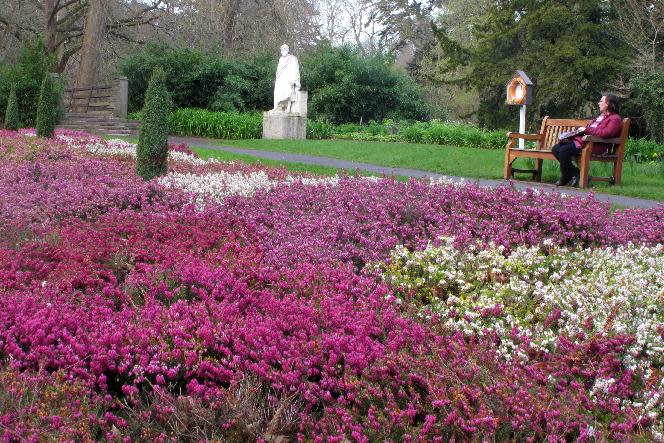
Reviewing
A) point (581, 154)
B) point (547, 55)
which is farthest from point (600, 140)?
point (547, 55)

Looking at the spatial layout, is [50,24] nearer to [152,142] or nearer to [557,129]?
[152,142]

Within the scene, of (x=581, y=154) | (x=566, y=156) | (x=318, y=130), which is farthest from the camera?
(x=318, y=130)

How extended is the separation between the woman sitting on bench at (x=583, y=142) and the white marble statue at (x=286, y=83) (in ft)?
46.3

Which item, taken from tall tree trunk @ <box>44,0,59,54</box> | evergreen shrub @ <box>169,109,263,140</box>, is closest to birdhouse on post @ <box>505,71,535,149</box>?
evergreen shrub @ <box>169,109,263,140</box>

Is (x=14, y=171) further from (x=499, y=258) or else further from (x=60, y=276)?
(x=499, y=258)

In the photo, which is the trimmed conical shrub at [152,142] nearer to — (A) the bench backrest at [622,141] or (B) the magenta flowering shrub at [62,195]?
(B) the magenta flowering shrub at [62,195]

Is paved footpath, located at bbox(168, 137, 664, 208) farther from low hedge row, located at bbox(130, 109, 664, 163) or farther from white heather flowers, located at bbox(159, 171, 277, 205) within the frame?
low hedge row, located at bbox(130, 109, 664, 163)

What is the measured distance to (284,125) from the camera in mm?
22375

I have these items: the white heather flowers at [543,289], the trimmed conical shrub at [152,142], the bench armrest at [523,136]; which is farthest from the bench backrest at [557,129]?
the trimmed conical shrub at [152,142]

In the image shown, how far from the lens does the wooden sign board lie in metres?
13.2

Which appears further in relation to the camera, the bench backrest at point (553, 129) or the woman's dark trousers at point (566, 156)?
the bench backrest at point (553, 129)

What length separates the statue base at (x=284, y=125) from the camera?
A: 22.4 meters

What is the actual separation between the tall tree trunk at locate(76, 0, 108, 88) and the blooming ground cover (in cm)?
2215

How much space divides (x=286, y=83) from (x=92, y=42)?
8.91m
